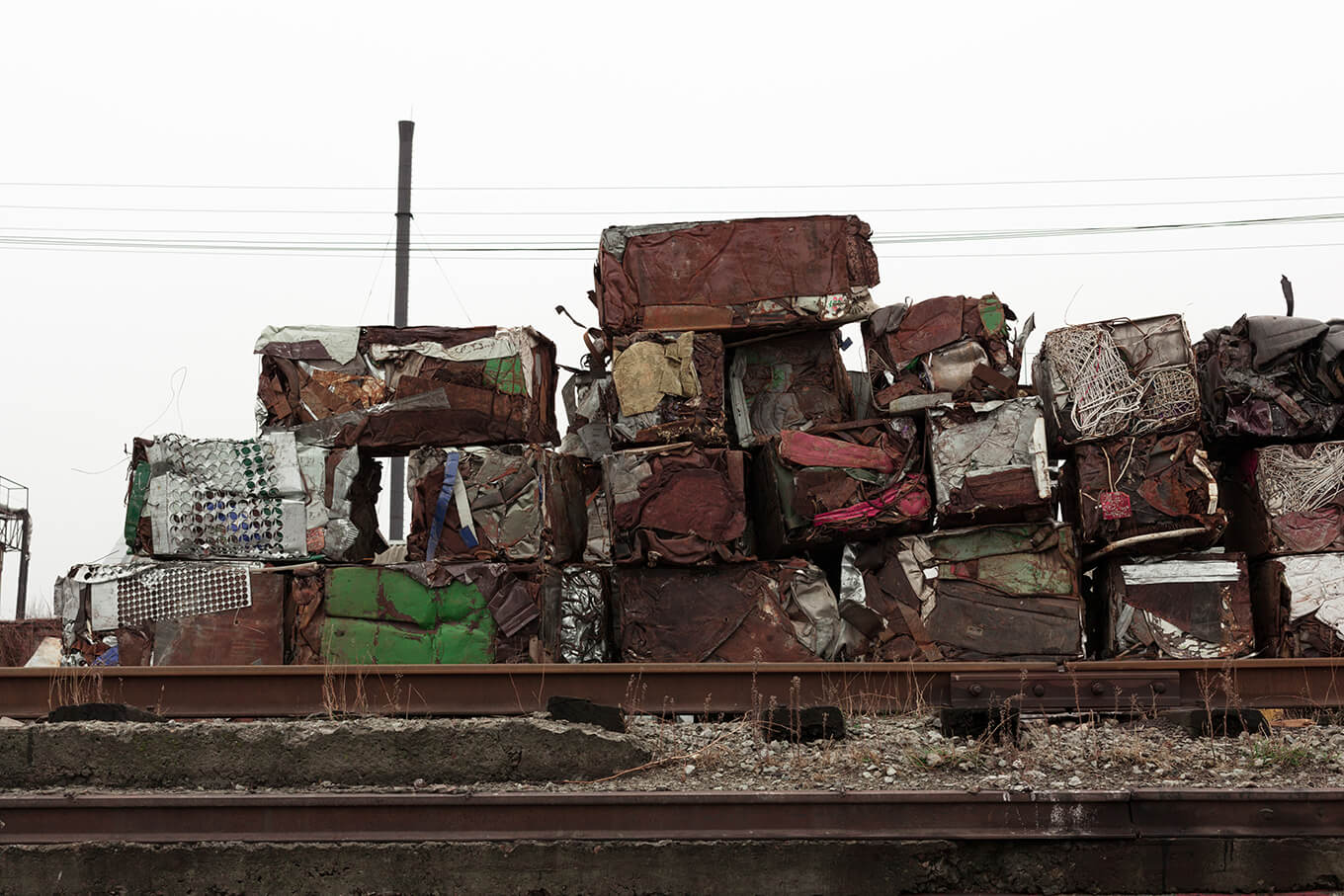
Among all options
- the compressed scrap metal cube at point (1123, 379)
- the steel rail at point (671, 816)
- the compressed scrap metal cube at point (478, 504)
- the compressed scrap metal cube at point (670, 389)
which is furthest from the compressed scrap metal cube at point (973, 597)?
the steel rail at point (671, 816)

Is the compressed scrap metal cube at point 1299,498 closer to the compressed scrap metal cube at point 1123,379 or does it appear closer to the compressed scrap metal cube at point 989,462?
the compressed scrap metal cube at point 1123,379

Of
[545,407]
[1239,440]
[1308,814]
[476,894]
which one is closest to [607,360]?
[545,407]

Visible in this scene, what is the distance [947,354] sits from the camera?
847 centimetres

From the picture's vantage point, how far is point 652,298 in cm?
868

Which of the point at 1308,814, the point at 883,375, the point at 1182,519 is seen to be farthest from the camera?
the point at 883,375

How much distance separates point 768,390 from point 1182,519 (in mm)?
3156

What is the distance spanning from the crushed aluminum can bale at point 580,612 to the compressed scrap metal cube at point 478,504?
0.55m

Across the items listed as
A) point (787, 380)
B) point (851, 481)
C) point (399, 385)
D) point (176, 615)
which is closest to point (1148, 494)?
point (851, 481)

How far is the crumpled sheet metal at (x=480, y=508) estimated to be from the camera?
8.37m

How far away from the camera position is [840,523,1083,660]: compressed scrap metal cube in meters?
8.12

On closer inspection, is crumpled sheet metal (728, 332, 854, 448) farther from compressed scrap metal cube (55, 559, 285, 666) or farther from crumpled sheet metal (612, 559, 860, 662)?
compressed scrap metal cube (55, 559, 285, 666)

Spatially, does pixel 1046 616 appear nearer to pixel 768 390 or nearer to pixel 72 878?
pixel 768 390

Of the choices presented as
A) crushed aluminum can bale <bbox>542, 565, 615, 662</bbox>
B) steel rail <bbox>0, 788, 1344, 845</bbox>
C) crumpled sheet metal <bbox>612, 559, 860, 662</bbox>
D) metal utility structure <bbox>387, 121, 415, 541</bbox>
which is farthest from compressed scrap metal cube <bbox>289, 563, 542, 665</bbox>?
metal utility structure <bbox>387, 121, 415, 541</bbox>

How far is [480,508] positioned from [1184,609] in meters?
5.04
